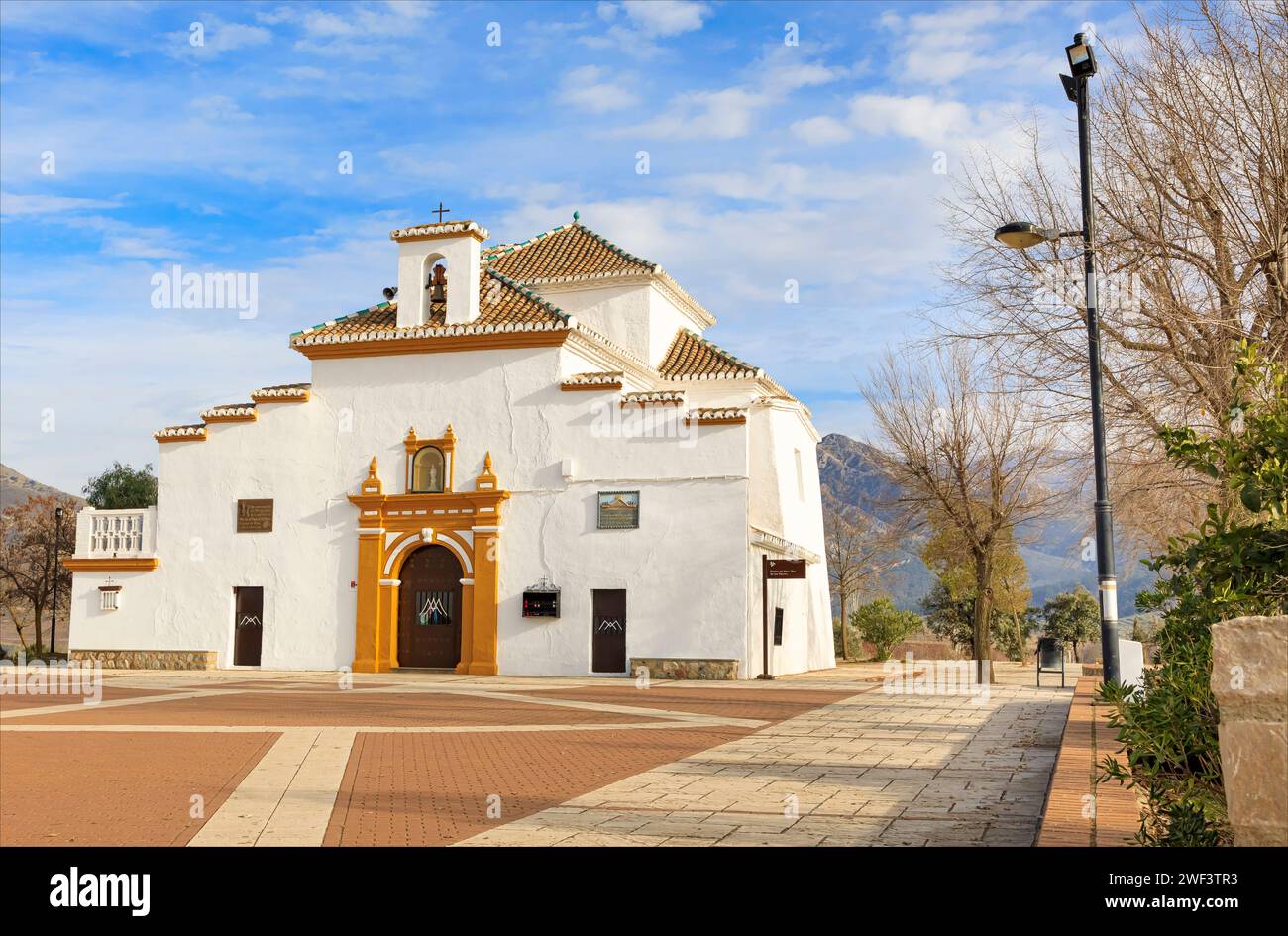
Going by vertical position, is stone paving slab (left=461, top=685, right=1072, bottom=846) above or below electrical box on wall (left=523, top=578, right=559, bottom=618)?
below

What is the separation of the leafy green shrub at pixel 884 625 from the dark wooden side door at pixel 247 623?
2155 cm

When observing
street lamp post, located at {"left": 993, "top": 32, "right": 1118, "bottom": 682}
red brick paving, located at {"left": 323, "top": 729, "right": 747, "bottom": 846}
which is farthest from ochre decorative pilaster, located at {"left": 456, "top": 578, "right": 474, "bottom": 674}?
street lamp post, located at {"left": 993, "top": 32, "right": 1118, "bottom": 682}

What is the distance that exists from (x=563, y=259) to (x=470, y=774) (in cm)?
2500

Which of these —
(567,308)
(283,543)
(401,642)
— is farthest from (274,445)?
(567,308)

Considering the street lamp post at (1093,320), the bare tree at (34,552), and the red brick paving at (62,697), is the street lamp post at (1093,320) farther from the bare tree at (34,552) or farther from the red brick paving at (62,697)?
the bare tree at (34,552)

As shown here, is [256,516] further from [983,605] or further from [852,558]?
[852,558]

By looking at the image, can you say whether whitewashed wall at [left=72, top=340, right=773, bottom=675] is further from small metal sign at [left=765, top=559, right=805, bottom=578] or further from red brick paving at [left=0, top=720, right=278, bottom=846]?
red brick paving at [left=0, top=720, right=278, bottom=846]

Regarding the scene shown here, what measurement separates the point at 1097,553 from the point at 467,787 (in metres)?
7.09

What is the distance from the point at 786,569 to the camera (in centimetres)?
2531

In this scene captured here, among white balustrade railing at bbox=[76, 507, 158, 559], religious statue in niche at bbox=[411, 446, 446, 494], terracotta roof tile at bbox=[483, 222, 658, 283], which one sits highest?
terracotta roof tile at bbox=[483, 222, 658, 283]

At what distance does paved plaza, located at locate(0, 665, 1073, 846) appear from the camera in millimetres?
7375

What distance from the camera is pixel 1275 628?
3.52m

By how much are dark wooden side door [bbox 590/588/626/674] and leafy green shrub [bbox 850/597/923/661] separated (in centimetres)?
1665

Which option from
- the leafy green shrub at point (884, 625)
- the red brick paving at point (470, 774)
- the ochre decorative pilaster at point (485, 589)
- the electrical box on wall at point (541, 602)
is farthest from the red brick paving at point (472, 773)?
Answer: the leafy green shrub at point (884, 625)
